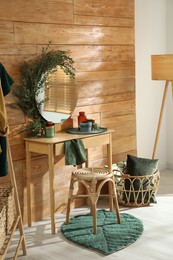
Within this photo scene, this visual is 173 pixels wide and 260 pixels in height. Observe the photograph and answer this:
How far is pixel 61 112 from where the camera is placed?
4.47m

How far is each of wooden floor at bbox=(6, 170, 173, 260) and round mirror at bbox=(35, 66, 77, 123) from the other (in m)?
0.94

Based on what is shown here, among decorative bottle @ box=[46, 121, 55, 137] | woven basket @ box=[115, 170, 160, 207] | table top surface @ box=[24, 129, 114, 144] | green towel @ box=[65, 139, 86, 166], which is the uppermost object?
decorative bottle @ box=[46, 121, 55, 137]

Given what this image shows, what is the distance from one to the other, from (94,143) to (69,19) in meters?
1.17

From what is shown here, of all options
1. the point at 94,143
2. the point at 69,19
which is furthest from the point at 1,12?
the point at 94,143

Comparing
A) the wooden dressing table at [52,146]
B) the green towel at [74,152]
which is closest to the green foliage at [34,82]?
the wooden dressing table at [52,146]

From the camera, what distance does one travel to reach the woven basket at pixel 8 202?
3498mm

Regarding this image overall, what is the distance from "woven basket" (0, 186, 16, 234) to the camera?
3.50 m

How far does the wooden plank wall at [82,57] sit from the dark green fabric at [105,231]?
0.42 metres

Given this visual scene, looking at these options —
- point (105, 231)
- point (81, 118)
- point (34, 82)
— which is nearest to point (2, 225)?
point (105, 231)

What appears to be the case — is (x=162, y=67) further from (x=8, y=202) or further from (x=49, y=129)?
(x=8, y=202)

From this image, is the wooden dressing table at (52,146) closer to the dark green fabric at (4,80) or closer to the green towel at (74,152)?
the green towel at (74,152)

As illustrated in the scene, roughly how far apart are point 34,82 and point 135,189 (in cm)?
142

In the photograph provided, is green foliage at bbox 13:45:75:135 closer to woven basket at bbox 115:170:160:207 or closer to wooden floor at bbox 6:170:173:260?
wooden floor at bbox 6:170:173:260

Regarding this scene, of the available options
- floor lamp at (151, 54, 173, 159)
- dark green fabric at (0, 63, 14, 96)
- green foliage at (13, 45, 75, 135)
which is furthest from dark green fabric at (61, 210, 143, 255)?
floor lamp at (151, 54, 173, 159)
